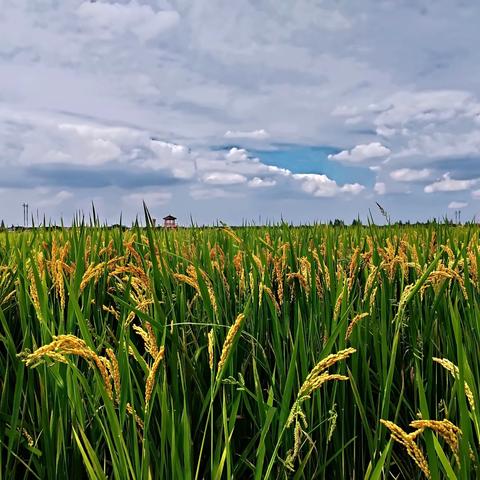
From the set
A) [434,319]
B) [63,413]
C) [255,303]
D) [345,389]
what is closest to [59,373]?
[63,413]

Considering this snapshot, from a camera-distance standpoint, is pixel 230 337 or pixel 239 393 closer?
pixel 230 337

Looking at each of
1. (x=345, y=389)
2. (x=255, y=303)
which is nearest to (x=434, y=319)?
(x=345, y=389)

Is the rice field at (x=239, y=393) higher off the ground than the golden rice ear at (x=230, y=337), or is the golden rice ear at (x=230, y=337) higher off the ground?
the golden rice ear at (x=230, y=337)

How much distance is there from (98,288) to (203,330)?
60 centimetres

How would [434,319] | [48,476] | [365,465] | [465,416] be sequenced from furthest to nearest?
1. [434,319]
2. [365,465]
3. [48,476]
4. [465,416]

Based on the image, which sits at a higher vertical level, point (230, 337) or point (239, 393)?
point (230, 337)

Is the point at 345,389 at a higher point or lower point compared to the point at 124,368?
lower

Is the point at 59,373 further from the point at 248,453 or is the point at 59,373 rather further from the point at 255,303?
the point at 255,303

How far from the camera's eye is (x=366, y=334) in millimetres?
1547

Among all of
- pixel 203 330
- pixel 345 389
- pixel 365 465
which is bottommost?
pixel 365 465

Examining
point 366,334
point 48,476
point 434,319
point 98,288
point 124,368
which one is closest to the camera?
point 124,368

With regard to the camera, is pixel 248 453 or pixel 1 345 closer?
pixel 248 453

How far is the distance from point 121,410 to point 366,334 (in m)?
0.74

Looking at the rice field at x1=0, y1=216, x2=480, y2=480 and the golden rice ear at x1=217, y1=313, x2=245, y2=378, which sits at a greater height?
the golden rice ear at x1=217, y1=313, x2=245, y2=378
